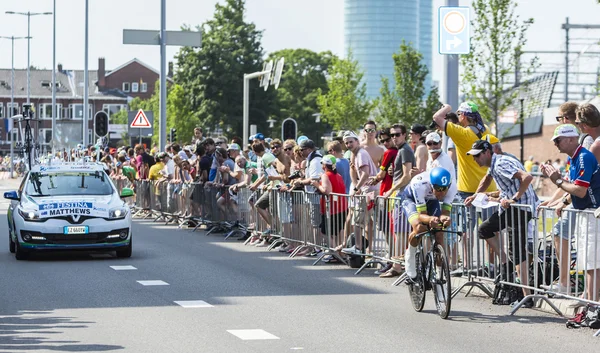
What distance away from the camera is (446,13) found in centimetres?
1686

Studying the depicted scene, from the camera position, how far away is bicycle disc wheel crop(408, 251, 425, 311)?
11.6 m

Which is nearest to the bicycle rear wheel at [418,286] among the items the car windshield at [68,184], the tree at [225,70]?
the car windshield at [68,184]

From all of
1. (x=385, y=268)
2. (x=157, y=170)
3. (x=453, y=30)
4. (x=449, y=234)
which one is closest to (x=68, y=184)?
(x=385, y=268)

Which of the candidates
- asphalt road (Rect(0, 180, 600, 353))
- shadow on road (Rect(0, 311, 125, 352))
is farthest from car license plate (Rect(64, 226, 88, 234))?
shadow on road (Rect(0, 311, 125, 352))

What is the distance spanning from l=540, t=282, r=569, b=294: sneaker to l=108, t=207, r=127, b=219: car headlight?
8209 millimetres

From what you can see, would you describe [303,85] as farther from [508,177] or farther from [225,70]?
[508,177]

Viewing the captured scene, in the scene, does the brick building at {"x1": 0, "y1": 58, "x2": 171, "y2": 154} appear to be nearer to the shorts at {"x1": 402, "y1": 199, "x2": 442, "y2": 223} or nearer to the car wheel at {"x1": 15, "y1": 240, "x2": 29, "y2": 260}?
the car wheel at {"x1": 15, "y1": 240, "x2": 29, "y2": 260}

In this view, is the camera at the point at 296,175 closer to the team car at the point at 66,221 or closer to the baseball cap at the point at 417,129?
the team car at the point at 66,221

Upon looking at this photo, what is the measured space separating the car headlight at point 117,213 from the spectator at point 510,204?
738cm

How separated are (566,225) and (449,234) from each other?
2.70m

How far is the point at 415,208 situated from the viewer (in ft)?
38.7

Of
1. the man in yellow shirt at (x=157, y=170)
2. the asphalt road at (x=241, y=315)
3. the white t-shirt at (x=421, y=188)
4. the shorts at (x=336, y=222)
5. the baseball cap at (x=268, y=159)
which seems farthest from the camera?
the man in yellow shirt at (x=157, y=170)

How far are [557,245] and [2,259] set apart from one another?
9.63 meters

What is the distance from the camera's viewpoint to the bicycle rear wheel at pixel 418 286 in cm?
1155
